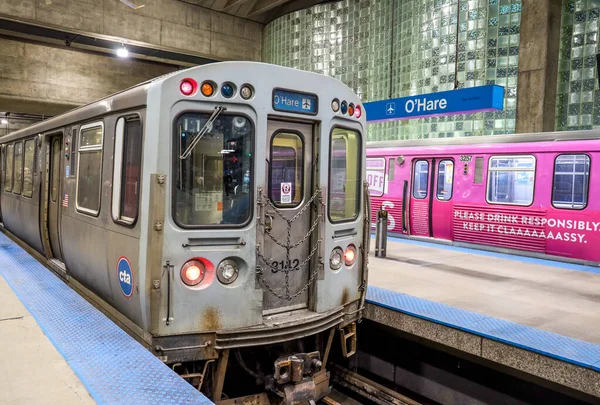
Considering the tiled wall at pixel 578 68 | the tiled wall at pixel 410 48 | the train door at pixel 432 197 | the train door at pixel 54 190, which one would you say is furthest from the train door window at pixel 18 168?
the tiled wall at pixel 578 68

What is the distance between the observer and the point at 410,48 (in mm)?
13000

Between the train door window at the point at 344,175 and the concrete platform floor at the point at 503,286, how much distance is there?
1.92 metres

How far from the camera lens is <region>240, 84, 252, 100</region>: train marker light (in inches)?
151

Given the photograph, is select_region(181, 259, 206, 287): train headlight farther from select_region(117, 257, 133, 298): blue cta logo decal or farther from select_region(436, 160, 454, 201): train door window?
select_region(436, 160, 454, 201): train door window

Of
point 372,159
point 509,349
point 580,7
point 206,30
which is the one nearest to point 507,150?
point 372,159

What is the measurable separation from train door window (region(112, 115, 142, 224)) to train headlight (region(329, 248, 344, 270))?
1.73 metres

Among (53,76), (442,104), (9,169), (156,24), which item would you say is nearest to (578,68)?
(442,104)

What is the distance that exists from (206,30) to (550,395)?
13785 mm

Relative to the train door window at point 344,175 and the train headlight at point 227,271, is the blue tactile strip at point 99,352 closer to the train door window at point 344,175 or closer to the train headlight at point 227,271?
the train headlight at point 227,271

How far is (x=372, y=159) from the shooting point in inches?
452

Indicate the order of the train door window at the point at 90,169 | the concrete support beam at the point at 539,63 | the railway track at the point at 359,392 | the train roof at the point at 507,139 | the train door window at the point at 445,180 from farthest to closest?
1. the concrete support beam at the point at 539,63
2. the train door window at the point at 445,180
3. the train roof at the point at 507,139
4. the railway track at the point at 359,392
5. the train door window at the point at 90,169

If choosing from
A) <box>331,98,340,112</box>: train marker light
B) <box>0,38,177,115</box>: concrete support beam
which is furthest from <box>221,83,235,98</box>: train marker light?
<box>0,38,177,115</box>: concrete support beam

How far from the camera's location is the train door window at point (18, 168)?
814 centimetres

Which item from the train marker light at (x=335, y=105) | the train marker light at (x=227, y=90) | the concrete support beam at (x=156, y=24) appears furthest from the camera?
the concrete support beam at (x=156, y=24)
